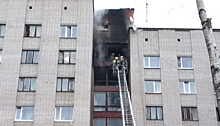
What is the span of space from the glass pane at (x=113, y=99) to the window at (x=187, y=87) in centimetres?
537

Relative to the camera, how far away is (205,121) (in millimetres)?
21203

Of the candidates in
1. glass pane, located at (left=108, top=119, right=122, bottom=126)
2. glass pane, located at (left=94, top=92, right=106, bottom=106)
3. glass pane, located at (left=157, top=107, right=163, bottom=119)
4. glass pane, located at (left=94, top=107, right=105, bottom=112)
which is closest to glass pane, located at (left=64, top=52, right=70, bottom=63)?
glass pane, located at (left=94, top=92, right=106, bottom=106)

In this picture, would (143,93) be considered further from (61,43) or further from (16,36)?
(16,36)

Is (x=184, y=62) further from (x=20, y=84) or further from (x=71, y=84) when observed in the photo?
(x=20, y=84)

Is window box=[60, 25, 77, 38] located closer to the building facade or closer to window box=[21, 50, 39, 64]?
the building facade

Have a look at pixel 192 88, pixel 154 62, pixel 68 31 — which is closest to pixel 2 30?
pixel 68 31

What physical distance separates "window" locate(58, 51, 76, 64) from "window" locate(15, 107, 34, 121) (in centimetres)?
425

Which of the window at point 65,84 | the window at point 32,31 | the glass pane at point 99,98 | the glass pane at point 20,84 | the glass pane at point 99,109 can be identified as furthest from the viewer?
the glass pane at point 99,98

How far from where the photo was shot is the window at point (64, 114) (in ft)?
64.6

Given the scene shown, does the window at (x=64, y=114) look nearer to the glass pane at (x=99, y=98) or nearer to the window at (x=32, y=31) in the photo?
the glass pane at (x=99, y=98)

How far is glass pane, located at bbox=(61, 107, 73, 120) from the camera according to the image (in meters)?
19.7

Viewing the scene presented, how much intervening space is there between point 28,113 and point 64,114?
261 centimetres

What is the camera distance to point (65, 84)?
20.7 metres

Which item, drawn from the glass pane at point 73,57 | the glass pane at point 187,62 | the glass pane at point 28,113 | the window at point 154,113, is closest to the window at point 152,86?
the window at point 154,113
